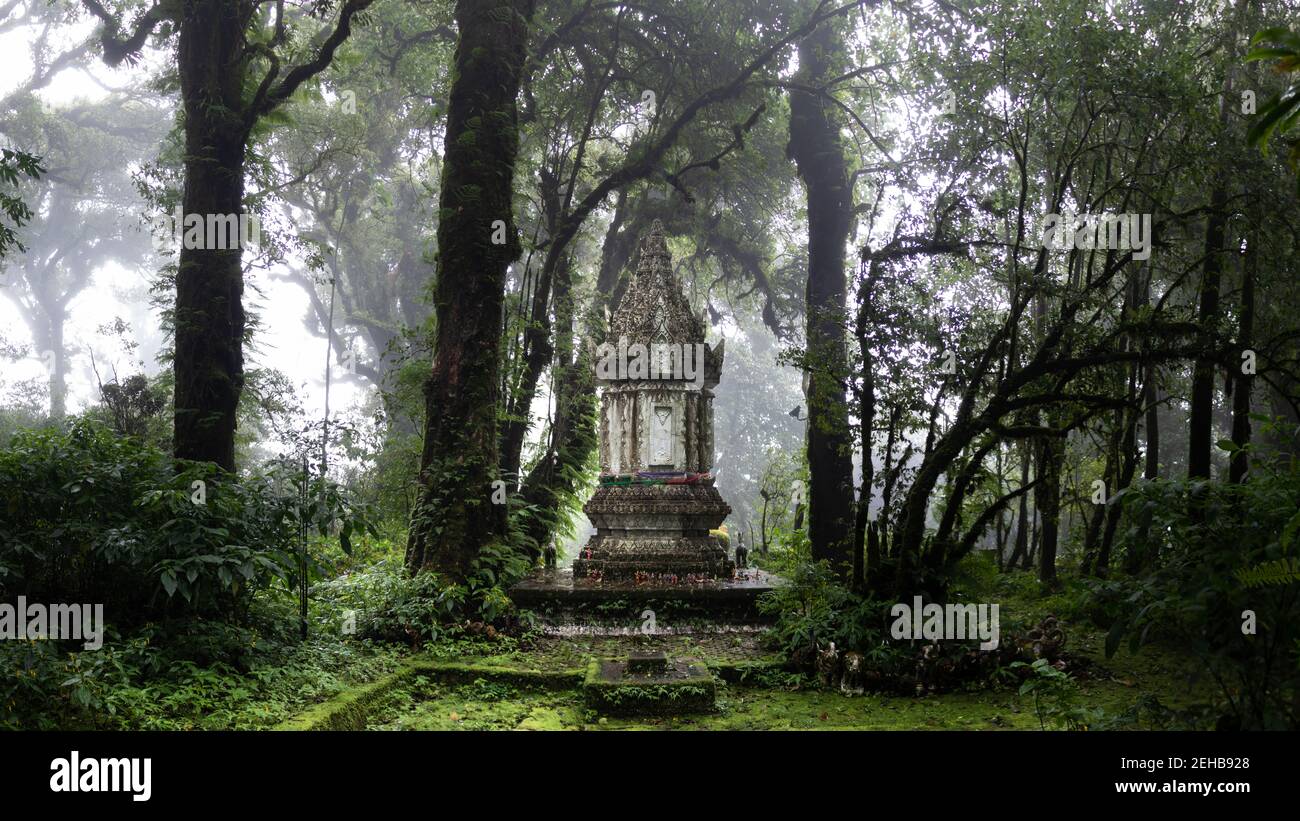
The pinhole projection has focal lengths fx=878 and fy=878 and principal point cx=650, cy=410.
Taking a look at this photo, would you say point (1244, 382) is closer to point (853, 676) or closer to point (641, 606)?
point (853, 676)

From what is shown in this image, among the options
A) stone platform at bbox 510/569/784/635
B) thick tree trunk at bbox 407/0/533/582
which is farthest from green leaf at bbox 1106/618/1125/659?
thick tree trunk at bbox 407/0/533/582

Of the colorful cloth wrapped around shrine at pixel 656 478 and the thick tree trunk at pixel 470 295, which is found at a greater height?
the thick tree trunk at pixel 470 295

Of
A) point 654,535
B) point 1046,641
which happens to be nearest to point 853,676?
point 1046,641

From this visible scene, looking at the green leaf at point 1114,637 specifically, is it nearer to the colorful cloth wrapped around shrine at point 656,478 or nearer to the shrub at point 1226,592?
the shrub at point 1226,592

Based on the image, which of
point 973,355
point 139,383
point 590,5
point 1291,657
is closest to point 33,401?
point 139,383

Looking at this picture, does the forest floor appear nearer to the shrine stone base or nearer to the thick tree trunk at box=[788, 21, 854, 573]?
the shrine stone base

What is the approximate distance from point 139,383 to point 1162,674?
1403cm

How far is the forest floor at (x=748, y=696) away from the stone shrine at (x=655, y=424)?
3148mm

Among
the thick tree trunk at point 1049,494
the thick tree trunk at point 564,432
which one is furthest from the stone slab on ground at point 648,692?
the thick tree trunk at point 564,432

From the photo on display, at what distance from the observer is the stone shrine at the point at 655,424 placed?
38.1 ft

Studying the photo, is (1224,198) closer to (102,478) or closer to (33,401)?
(102,478)

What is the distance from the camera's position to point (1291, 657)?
3.71 m

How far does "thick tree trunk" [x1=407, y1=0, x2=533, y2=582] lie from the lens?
9.16 meters

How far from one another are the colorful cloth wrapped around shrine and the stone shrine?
0.5 inches
